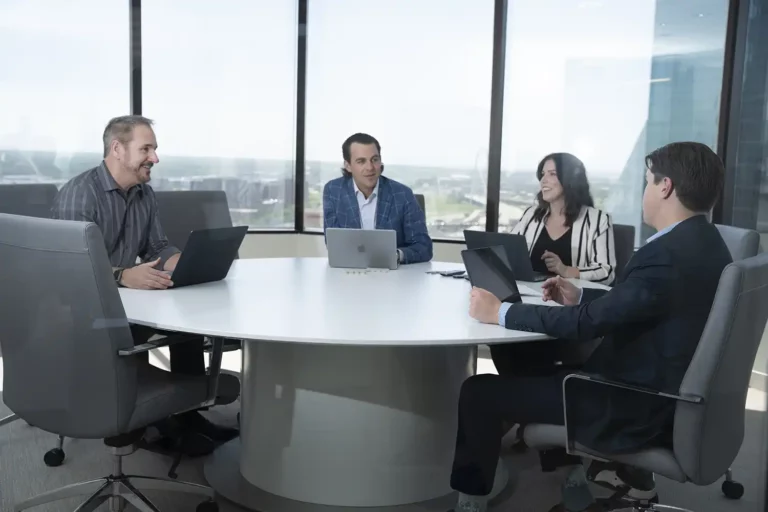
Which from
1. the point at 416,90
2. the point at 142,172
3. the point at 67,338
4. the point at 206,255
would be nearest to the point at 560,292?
the point at 206,255

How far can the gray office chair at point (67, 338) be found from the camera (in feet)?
6.43

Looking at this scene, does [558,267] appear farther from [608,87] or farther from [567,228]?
[608,87]

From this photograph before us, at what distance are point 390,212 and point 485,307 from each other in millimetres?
1594

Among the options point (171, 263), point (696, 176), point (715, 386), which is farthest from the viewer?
point (171, 263)

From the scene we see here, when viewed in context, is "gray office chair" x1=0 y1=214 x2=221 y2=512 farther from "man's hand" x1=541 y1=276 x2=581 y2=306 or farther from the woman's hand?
the woman's hand

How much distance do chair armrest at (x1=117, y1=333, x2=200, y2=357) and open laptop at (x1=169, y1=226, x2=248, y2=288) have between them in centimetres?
39

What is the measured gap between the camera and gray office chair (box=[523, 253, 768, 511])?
1.74 m

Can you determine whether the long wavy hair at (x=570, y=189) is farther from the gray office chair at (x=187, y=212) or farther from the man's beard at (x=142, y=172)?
the man's beard at (x=142, y=172)

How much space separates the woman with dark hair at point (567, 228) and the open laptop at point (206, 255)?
1.14m

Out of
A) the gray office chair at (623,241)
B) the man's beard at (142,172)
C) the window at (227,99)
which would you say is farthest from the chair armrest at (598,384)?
the window at (227,99)

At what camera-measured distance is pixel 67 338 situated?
6.64 feet

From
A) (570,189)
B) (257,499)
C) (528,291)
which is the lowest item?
(257,499)

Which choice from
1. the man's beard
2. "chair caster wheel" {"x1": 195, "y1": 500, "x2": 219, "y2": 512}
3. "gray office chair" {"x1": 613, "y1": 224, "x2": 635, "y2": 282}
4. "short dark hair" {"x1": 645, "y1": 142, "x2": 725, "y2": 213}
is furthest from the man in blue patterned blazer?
"short dark hair" {"x1": 645, "y1": 142, "x2": 725, "y2": 213}

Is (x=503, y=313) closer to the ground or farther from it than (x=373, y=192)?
closer to the ground
